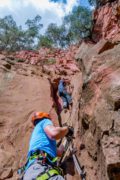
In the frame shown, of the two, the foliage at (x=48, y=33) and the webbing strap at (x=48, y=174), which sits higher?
the foliage at (x=48, y=33)

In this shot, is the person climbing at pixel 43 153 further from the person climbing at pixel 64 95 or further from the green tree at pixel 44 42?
the green tree at pixel 44 42

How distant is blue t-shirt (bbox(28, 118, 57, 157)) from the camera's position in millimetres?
5162

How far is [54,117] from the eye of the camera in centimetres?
992

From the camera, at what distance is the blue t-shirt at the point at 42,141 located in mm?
5162

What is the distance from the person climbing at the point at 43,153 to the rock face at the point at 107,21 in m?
6.04

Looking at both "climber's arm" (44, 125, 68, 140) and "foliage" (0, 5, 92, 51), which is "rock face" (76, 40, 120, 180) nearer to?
"climber's arm" (44, 125, 68, 140)

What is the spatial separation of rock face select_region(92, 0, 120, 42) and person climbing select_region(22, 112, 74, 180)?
19.8ft

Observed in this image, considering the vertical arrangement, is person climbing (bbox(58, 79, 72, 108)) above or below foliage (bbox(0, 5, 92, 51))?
below

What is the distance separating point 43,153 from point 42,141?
0.27 meters

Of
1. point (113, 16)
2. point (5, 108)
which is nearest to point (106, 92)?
point (5, 108)

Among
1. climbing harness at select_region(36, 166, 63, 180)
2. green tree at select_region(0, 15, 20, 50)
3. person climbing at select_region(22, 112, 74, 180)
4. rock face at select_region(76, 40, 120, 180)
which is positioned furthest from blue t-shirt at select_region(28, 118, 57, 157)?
green tree at select_region(0, 15, 20, 50)

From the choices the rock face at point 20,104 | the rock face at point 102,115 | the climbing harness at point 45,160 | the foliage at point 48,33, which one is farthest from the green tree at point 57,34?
the climbing harness at point 45,160

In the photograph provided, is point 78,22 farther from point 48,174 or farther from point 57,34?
point 48,174

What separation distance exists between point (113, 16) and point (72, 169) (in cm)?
712
